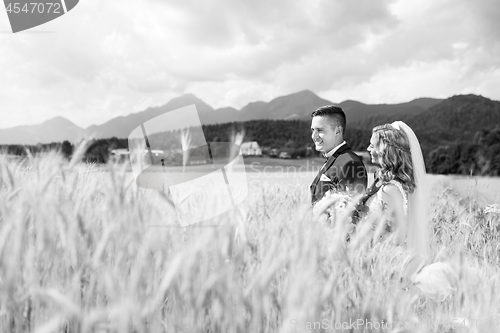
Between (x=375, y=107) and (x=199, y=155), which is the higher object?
(x=375, y=107)

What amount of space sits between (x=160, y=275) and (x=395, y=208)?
249cm

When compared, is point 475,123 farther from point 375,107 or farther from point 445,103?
point 375,107

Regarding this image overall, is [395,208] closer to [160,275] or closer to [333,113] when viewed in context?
[333,113]

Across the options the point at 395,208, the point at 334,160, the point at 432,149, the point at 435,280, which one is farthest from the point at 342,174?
the point at 432,149

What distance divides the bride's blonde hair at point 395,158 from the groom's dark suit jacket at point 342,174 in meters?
0.37

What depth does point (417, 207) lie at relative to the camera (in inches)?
136

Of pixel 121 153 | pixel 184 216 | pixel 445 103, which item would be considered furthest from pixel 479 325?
pixel 445 103

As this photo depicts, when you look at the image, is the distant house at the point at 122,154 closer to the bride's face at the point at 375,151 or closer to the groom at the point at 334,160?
the groom at the point at 334,160

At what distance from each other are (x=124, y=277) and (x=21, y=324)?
0.38 metres

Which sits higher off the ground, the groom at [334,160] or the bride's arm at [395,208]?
the groom at [334,160]

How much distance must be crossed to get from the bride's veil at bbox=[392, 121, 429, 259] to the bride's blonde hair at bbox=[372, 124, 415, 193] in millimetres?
54

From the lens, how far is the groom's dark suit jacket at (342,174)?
3.75 metres

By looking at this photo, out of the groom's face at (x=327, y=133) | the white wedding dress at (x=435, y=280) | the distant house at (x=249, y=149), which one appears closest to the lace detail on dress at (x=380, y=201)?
the white wedding dress at (x=435, y=280)

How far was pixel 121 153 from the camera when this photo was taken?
1.95m
